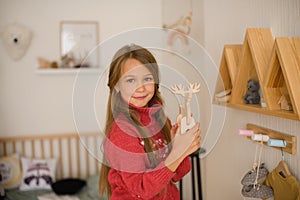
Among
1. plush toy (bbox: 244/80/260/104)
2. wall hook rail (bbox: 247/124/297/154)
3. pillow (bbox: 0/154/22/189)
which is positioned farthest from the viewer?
pillow (bbox: 0/154/22/189)

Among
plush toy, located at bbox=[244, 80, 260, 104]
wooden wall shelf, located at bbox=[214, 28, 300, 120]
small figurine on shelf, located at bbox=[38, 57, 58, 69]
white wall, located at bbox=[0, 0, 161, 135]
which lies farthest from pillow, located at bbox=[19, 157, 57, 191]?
plush toy, located at bbox=[244, 80, 260, 104]

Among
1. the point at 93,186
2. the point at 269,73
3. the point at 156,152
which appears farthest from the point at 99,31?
the point at 156,152

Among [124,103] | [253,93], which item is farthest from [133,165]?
[253,93]

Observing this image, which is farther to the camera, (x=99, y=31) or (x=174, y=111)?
(x=99, y=31)

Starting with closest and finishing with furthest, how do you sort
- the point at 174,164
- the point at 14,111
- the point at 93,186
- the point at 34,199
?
the point at 174,164
the point at 34,199
the point at 93,186
the point at 14,111

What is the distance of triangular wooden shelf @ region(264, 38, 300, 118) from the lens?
0.83 meters

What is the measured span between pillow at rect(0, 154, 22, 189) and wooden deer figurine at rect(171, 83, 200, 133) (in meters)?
1.95

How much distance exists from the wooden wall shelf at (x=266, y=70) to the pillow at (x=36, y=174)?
1.59m

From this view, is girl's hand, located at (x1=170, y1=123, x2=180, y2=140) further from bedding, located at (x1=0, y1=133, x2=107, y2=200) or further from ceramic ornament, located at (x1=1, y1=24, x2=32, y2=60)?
ceramic ornament, located at (x1=1, y1=24, x2=32, y2=60)

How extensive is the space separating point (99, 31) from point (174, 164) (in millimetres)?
2084

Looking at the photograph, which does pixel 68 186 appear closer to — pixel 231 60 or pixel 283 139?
pixel 231 60

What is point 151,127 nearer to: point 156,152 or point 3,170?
point 156,152

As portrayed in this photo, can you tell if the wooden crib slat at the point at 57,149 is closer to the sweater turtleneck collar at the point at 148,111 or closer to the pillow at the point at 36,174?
the pillow at the point at 36,174

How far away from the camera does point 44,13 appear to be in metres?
2.54
